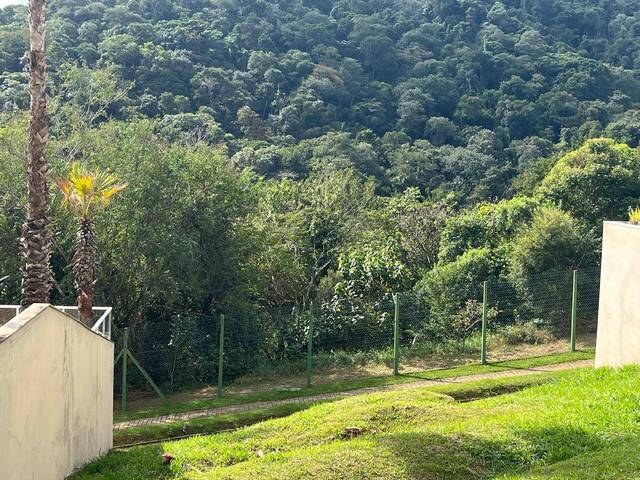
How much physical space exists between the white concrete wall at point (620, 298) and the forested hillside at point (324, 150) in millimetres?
4867

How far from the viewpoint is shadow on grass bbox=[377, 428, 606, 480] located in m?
7.16

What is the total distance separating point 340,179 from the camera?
25.6m

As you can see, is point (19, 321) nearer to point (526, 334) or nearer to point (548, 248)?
point (526, 334)

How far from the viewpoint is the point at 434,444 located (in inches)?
301

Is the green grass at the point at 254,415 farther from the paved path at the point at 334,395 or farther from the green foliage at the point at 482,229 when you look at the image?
the green foliage at the point at 482,229

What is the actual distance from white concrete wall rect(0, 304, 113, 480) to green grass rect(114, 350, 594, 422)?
493cm

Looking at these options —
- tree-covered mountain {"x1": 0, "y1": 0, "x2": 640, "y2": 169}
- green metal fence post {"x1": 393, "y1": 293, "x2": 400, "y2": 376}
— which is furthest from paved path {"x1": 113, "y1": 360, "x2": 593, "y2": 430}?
tree-covered mountain {"x1": 0, "y1": 0, "x2": 640, "y2": 169}

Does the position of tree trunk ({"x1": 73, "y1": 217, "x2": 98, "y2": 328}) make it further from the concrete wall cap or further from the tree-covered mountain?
the tree-covered mountain

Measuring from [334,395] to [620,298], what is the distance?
5.61 m

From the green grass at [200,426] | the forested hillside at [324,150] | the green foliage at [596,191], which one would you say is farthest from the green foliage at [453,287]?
the green grass at [200,426]

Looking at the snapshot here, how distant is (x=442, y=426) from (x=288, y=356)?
933cm

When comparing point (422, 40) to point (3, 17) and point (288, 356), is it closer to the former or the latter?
point (3, 17)

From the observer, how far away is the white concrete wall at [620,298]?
11.5 meters

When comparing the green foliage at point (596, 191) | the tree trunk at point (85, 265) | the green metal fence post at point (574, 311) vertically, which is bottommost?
the green metal fence post at point (574, 311)
